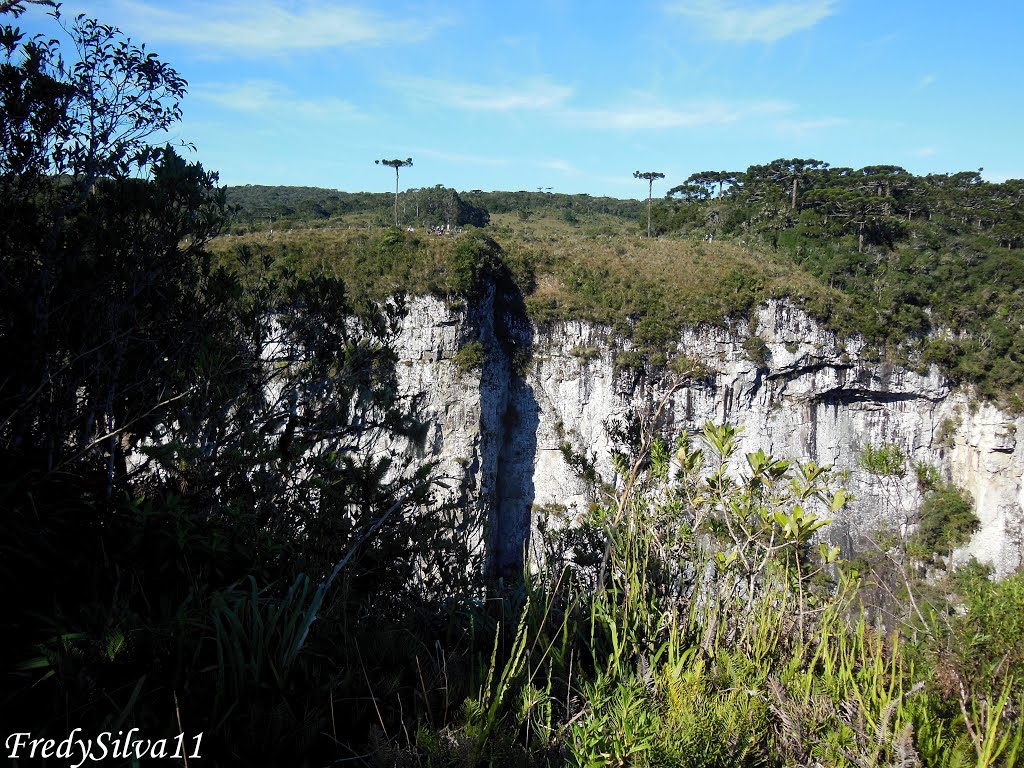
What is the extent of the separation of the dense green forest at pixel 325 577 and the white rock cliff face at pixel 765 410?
17.0m

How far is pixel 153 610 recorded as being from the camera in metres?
1.58

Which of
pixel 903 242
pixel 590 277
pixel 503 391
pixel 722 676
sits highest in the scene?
pixel 903 242

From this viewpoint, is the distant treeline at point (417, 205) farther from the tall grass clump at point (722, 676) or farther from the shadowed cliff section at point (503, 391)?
the tall grass clump at point (722, 676)

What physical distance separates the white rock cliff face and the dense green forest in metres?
17.0

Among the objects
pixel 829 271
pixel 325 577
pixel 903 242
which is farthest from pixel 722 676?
pixel 903 242

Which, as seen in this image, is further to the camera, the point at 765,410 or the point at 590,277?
the point at 590,277

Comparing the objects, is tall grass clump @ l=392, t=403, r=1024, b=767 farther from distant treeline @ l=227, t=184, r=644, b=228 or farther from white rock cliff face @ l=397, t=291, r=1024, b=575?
distant treeline @ l=227, t=184, r=644, b=228

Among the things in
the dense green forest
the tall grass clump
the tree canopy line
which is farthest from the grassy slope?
the tall grass clump

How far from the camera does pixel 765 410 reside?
22.0 metres

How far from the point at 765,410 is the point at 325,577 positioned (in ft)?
73.4

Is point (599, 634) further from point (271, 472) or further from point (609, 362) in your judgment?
point (609, 362)

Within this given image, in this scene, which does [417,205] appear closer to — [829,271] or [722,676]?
[829,271]

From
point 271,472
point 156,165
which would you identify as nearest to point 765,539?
point 271,472

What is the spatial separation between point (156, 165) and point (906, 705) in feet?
12.7
